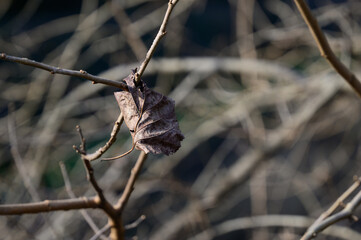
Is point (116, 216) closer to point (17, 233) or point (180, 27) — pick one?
Answer: point (17, 233)

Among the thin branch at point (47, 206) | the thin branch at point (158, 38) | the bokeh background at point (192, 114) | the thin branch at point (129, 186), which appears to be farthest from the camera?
the bokeh background at point (192, 114)

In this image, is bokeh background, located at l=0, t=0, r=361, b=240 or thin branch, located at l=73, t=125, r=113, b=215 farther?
bokeh background, located at l=0, t=0, r=361, b=240

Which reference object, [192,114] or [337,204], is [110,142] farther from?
[192,114]

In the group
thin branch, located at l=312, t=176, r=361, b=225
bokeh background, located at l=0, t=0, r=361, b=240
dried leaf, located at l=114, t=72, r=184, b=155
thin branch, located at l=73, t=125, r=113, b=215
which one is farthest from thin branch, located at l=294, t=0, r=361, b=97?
bokeh background, located at l=0, t=0, r=361, b=240

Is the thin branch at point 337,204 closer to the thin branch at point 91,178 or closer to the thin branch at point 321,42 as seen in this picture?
the thin branch at point 321,42

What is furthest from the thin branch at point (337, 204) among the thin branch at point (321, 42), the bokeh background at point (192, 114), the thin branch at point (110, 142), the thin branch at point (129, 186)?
the bokeh background at point (192, 114)

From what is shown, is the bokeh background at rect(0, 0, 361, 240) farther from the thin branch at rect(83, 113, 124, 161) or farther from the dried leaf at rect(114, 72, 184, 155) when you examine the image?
the dried leaf at rect(114, 72, 184, 155)
